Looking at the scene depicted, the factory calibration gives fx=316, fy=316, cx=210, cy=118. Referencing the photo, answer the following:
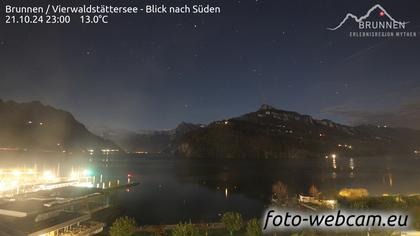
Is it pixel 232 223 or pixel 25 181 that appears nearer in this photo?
pixel 232 223

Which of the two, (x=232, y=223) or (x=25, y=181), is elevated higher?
(x=25, y=181)

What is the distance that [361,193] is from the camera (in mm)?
61219

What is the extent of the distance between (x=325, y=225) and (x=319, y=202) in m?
30.7

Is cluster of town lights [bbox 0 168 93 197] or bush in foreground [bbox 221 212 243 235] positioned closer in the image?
bush in foreground [bbox 221 212 243 235]

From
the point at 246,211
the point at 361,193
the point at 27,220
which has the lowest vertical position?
the point at 246,211

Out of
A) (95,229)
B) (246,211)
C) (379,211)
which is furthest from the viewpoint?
(246,211)

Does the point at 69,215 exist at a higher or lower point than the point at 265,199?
higher

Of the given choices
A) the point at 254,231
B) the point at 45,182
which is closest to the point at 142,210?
the point at 45,182

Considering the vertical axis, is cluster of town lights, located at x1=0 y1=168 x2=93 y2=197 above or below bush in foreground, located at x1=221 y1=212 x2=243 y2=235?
above

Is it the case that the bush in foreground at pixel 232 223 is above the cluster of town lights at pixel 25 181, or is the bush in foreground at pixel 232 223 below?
below

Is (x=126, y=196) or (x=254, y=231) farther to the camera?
(x=126, y=196)

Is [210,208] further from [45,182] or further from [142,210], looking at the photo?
[45,182]

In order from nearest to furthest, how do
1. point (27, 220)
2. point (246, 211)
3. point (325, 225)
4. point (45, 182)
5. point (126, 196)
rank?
point (27, 220)
point (325, 225)
point (45, 182)
point (246, 211)
point (126, 196)

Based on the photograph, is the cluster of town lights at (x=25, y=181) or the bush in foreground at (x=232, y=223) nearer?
the bush in foreground at (x=232, y=223)
